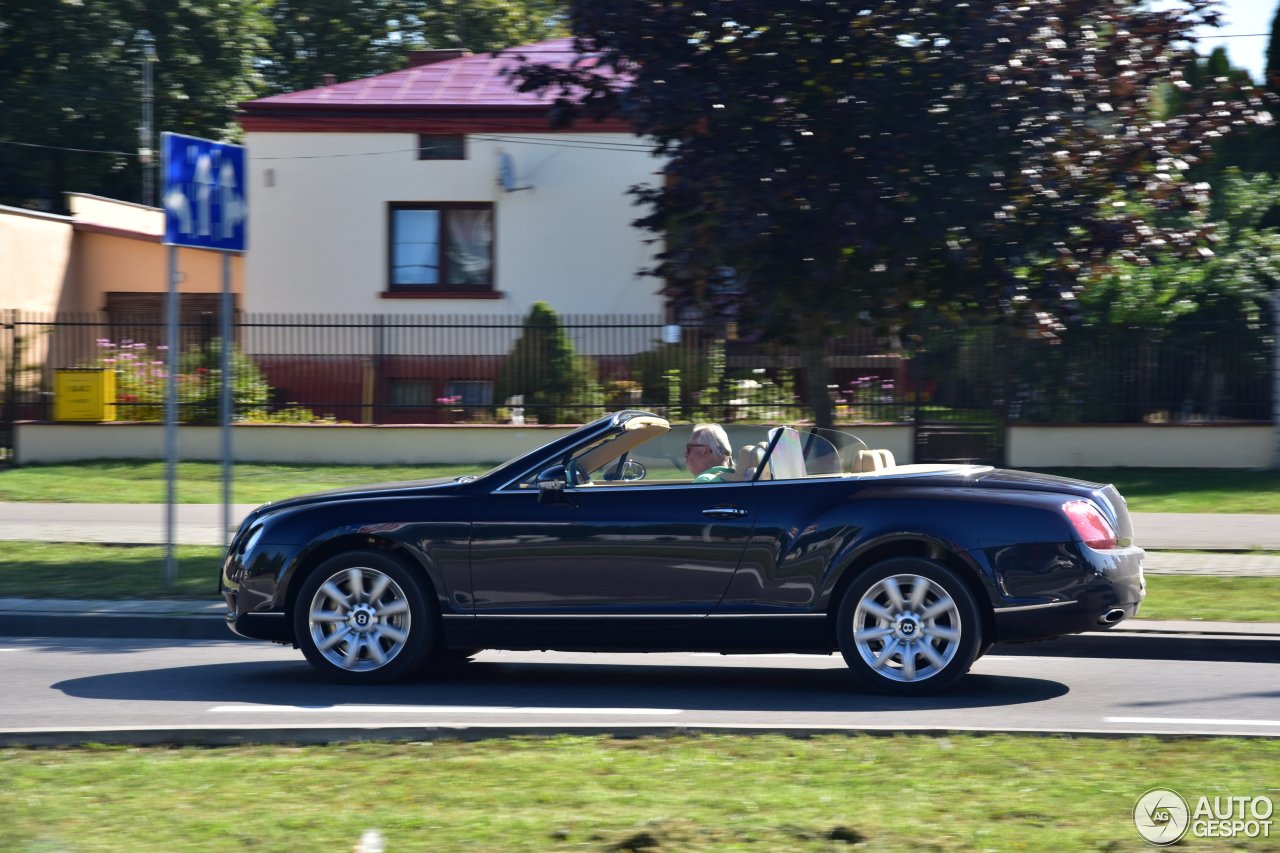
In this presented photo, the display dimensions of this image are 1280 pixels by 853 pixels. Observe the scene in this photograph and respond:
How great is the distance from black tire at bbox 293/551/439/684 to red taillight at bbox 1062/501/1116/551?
126 inches

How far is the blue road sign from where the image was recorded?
413 inches

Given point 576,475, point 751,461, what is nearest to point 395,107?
point 576,475

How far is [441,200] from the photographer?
26.2m

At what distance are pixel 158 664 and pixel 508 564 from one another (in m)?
2.34

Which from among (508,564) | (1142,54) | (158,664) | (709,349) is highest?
(1142,54)

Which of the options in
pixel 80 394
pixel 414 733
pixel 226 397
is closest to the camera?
pixel 414 733

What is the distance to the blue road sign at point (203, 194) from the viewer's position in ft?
34.4

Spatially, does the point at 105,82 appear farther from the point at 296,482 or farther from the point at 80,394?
the point at 296,482

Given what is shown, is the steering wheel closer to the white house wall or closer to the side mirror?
the side mirror

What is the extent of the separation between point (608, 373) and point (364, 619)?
44.9ft

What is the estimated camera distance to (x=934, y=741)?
5.95m

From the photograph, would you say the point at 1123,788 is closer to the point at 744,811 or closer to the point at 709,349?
the point at 744,811

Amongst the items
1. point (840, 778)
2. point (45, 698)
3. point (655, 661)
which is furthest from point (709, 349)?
point (840, 778)

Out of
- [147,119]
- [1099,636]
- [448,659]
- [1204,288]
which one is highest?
[147,119]
